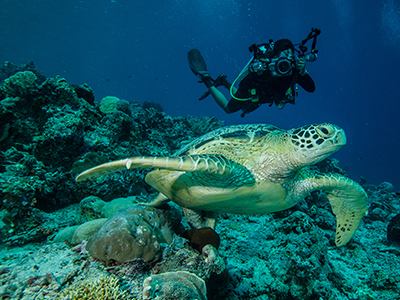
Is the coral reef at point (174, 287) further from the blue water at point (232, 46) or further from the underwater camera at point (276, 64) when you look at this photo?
the blue water at point (232, 46)

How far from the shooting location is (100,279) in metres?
1.21

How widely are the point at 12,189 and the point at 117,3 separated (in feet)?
244

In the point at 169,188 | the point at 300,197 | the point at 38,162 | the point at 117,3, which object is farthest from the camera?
the point at 117,3

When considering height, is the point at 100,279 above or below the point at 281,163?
below

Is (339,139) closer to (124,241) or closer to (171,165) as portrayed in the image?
(171,165)

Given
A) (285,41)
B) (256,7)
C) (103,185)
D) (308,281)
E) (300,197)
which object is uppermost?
(256,7)

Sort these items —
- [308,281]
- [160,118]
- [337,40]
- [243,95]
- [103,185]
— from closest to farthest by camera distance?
1. [308,281]
2. [103,185]
3. [243,95]
4. [160,118]
5. [337,40]

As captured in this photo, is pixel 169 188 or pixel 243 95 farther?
pixel 243 95

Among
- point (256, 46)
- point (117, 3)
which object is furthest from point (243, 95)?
point (117, 3)

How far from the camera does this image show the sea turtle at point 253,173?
6.11ft

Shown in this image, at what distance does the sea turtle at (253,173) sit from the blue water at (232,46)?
86.1 ft

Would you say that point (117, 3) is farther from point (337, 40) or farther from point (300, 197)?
point (300, 197)

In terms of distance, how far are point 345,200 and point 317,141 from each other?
1.59 m

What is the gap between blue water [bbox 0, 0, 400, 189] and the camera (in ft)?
144
